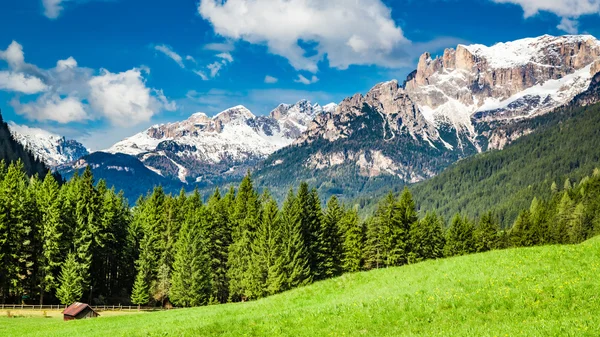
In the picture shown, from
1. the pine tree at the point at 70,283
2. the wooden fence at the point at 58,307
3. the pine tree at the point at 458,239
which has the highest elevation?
the pine tree at the point at 458,239

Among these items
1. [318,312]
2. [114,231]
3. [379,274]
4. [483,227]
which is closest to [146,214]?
[114,231]

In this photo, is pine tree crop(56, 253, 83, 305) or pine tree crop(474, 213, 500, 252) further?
pine tree crop(474, 213, 500, 252)

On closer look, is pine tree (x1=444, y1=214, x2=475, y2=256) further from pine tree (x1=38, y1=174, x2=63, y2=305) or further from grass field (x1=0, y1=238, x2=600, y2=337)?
pine tree (x1=38, y1=174, x2=63, y2=305)

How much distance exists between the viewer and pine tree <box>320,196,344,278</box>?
71.8 meters

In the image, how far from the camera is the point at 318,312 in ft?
83.6

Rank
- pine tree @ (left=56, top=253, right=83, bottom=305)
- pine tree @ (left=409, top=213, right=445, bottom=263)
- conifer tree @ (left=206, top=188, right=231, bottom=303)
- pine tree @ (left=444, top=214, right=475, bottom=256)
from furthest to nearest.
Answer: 1. pine tree @ (left=444, top=214, right=475, bottom=256)
2. pine tree @ (left=409, top=213, right=445, bottom=263)
3. conifer tree @ (left=206, top=188, right=231, bottom=303)
4. pine tree @ (left=56, top=253, right=83, bottom=305)

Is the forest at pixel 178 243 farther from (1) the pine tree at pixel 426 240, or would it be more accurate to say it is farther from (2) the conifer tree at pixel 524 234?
(2) the conifer tree at pixel 524 234

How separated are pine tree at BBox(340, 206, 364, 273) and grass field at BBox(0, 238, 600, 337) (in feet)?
148

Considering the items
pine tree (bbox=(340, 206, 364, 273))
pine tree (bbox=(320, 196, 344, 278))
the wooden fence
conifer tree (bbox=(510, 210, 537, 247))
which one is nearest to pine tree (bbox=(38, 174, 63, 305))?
the wooden fence

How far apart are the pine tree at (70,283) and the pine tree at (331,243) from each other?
3309cm

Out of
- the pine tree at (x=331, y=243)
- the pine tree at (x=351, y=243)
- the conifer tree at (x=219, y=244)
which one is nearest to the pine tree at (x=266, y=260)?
the conifer tree at (x=219, y=244)

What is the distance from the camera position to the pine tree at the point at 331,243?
71812mm

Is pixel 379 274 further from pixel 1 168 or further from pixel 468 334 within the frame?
pixel 1 168

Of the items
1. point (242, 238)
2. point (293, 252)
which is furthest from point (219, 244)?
point (293, 252)
